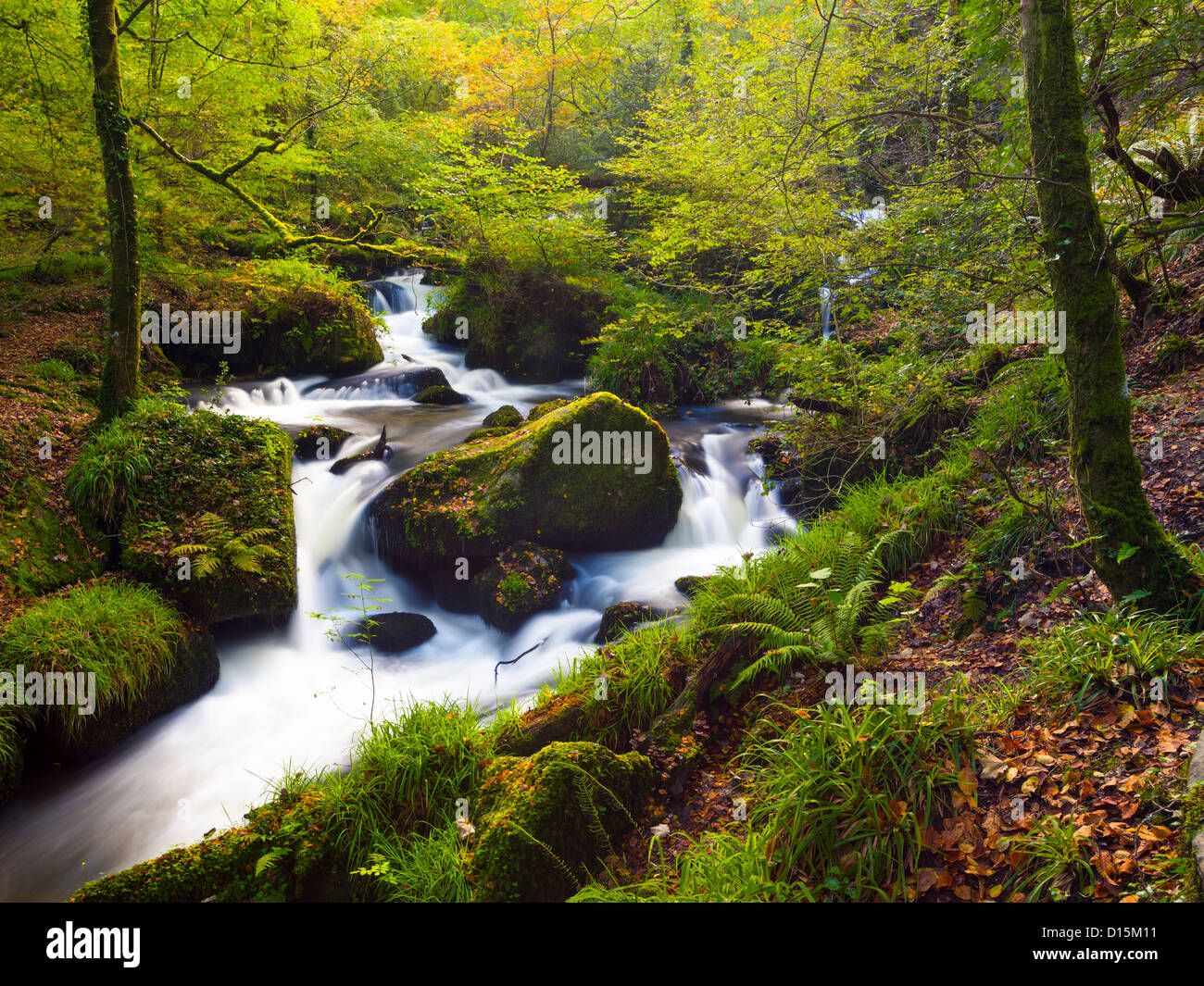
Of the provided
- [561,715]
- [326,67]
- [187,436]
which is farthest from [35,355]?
[561,715]

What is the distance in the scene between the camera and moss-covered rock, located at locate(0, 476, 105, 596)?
6363 millimetres

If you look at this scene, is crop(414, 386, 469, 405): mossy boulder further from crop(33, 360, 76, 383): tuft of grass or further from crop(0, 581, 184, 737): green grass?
crop(0, 581, 184, 737): green grass

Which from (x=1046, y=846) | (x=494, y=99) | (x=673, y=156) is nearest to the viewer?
(x=1046, y=846)

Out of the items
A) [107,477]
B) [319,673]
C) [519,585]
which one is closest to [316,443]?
[107,477]

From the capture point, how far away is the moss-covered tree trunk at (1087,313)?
352cm

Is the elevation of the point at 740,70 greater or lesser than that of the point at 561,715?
greater

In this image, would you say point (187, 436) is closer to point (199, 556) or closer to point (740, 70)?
point (199, 556)

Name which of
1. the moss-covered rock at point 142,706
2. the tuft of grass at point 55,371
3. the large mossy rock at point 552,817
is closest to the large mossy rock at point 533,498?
the moss-covered rock at point 142,706

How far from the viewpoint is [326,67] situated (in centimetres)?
1345

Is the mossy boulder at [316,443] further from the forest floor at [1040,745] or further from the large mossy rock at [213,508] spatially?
the forest floor at [1040,745]

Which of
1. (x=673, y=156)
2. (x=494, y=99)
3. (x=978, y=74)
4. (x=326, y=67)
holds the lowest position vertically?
(x=978, y=74)

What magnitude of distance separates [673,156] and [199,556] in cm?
1173

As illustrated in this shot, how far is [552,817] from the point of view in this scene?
3.79 meters
